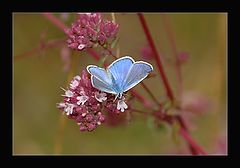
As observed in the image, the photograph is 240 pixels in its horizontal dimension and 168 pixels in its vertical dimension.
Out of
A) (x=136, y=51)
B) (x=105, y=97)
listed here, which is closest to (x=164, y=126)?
Answer: (x=105, y=97)

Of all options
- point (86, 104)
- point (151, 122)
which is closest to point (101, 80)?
point (86, 104)

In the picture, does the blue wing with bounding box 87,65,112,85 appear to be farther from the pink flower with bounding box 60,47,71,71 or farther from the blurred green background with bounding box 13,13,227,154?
the blurred green background with bounding box 13,13,227,154

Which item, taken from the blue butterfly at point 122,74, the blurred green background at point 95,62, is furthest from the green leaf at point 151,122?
the blurred green background at point 95,62

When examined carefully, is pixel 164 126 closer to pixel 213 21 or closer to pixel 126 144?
pixel 126 144

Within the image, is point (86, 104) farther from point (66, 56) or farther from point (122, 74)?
point (66, 56)

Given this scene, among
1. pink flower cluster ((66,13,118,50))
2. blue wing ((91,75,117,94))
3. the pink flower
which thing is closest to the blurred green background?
the pink flower

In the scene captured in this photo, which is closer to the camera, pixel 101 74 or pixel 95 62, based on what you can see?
pixel 101 74
